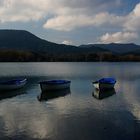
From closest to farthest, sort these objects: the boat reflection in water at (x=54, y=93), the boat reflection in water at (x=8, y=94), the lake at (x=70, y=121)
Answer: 1. the lake at (x=70, y=121)
2. the boat reflection in water at (x=8, y=94)
3. the boat reflection in water at (x=54, y=93)

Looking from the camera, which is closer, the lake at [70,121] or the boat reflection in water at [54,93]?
the lake at [70,121]

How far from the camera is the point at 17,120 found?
28.5 m

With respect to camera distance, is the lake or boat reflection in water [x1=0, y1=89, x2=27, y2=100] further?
boat reflection in water [x1=0, y1=89, x2=27, y2=100]

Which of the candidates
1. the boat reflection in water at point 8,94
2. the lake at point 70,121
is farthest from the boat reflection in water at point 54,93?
the lake at point 70,121

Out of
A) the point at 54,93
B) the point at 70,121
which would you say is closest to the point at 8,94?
the point at 54,93

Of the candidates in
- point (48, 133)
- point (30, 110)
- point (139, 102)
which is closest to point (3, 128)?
point (48, 133)

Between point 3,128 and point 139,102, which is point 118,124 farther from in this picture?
point 139,102

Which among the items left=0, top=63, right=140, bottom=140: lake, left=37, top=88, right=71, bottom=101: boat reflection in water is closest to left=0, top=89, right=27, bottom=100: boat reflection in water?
left=37, top=88, right=71, bottom=101: boat reflection in water

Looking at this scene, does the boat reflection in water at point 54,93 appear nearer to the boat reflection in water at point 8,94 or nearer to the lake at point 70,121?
the boat reflection in water at point 8,94

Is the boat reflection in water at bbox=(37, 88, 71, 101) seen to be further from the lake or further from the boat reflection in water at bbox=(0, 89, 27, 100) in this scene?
the lake

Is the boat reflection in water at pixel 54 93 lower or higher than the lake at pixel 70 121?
lower

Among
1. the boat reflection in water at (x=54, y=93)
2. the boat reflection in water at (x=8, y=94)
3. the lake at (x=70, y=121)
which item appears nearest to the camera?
the lake at (x=70, y=121)

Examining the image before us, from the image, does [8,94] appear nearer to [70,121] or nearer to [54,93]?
[54,93]

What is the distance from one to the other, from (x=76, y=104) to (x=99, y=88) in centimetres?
1760
